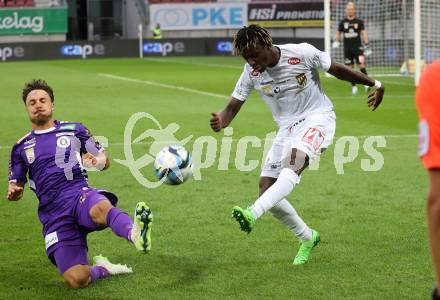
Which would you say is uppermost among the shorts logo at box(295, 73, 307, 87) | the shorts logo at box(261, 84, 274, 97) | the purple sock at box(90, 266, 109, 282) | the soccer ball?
the shorts logo at box(295, 73, 307, 87)

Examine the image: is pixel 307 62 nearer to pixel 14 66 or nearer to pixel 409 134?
pixel 409 134

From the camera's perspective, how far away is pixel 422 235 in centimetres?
804

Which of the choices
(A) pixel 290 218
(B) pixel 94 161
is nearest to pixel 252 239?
(A) pixel 290 218

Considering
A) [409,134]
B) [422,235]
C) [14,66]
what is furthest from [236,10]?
[422,235]

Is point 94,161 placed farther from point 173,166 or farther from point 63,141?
point 173,166

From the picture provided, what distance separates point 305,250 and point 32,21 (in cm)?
4653

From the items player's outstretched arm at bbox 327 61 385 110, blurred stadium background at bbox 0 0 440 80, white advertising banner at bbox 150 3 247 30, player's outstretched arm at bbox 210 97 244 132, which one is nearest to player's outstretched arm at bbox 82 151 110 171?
player's outstretched arm at bbox 210 97 244 132

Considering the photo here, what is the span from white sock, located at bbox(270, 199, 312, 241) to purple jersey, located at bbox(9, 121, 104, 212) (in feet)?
4.96

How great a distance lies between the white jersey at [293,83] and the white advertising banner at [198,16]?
4617cm

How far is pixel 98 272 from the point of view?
6.80 metres

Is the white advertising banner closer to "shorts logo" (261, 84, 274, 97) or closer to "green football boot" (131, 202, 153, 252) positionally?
"shorts logo" (261, 84, 274, 97)

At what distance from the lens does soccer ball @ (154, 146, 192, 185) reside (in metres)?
6.66

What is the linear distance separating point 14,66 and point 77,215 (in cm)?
3422

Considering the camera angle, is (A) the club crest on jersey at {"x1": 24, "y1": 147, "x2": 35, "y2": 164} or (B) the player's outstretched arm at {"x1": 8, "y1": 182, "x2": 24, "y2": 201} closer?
(B) the player's outstretched arm at {"x1": 8, "y1": 182, "x2": 24, "y2": 201}
